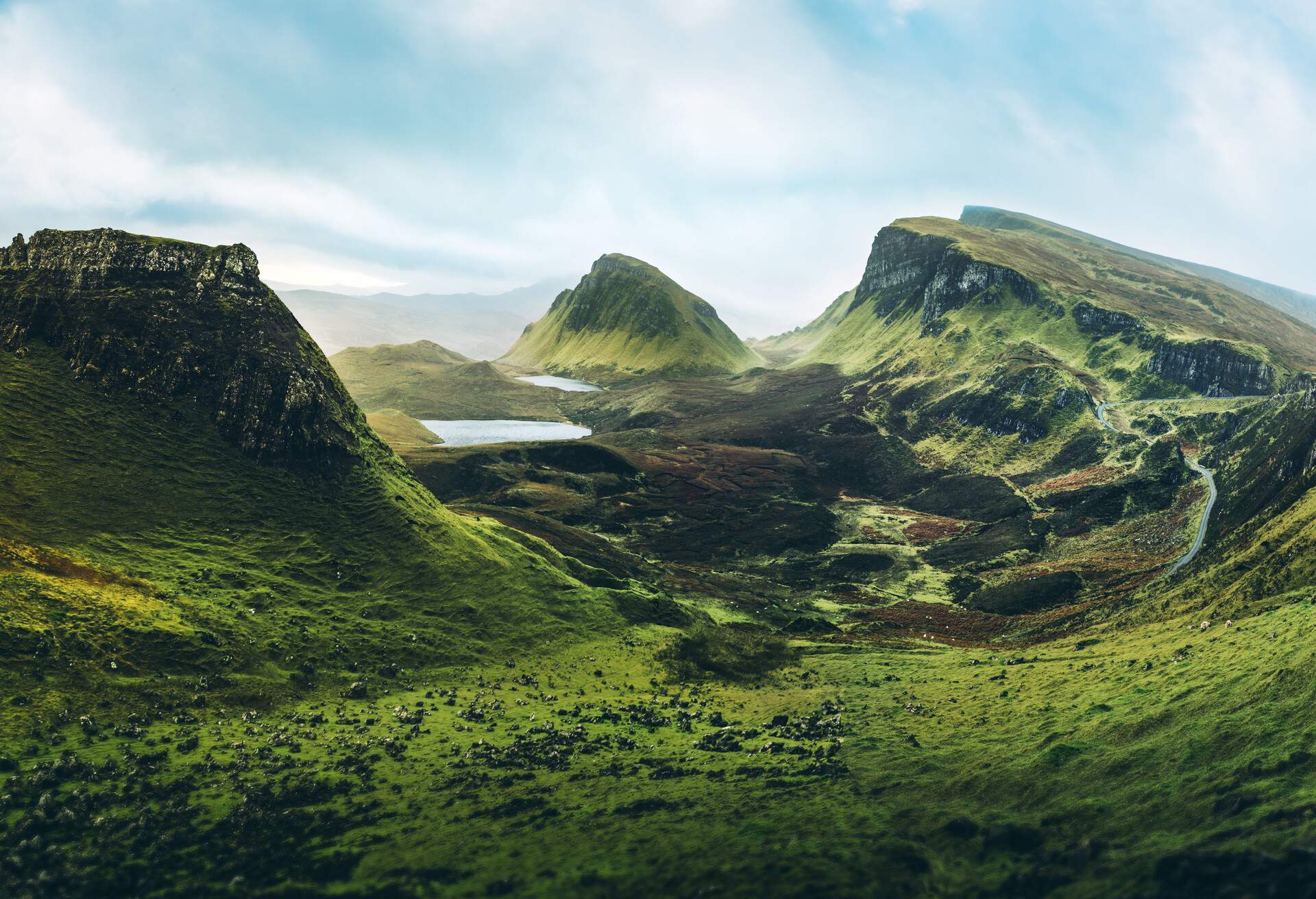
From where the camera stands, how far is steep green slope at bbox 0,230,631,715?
4441cm

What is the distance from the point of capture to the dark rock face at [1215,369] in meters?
181

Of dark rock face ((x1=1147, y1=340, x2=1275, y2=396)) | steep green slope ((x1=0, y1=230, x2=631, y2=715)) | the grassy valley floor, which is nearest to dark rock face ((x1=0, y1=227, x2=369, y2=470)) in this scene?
steep green slope ((x1=0, y1=230, x2=631, y2=715))

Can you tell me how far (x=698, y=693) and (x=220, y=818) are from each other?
1384 inches

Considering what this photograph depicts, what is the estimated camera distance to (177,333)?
230 ft

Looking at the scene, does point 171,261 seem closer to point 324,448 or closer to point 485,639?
point 324,448

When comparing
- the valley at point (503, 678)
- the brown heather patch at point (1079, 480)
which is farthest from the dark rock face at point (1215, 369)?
the valley at point (503, 678)

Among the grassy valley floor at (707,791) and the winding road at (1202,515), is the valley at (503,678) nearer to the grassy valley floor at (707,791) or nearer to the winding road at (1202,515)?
the grassy valley floor at (707,791)

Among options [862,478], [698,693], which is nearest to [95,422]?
[698,693]

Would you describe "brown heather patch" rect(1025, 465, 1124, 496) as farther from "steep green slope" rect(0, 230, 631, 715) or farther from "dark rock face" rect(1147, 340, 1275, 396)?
"steep green slope" rect(0, 230, 631, 715)

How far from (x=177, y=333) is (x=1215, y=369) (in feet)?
774

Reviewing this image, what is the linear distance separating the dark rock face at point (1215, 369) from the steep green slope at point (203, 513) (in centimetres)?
19405

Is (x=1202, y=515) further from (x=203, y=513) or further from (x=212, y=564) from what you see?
(x=203, y=513)

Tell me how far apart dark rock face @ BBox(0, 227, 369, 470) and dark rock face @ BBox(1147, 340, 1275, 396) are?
216 meters

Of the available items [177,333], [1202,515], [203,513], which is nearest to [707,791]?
[203,513]
